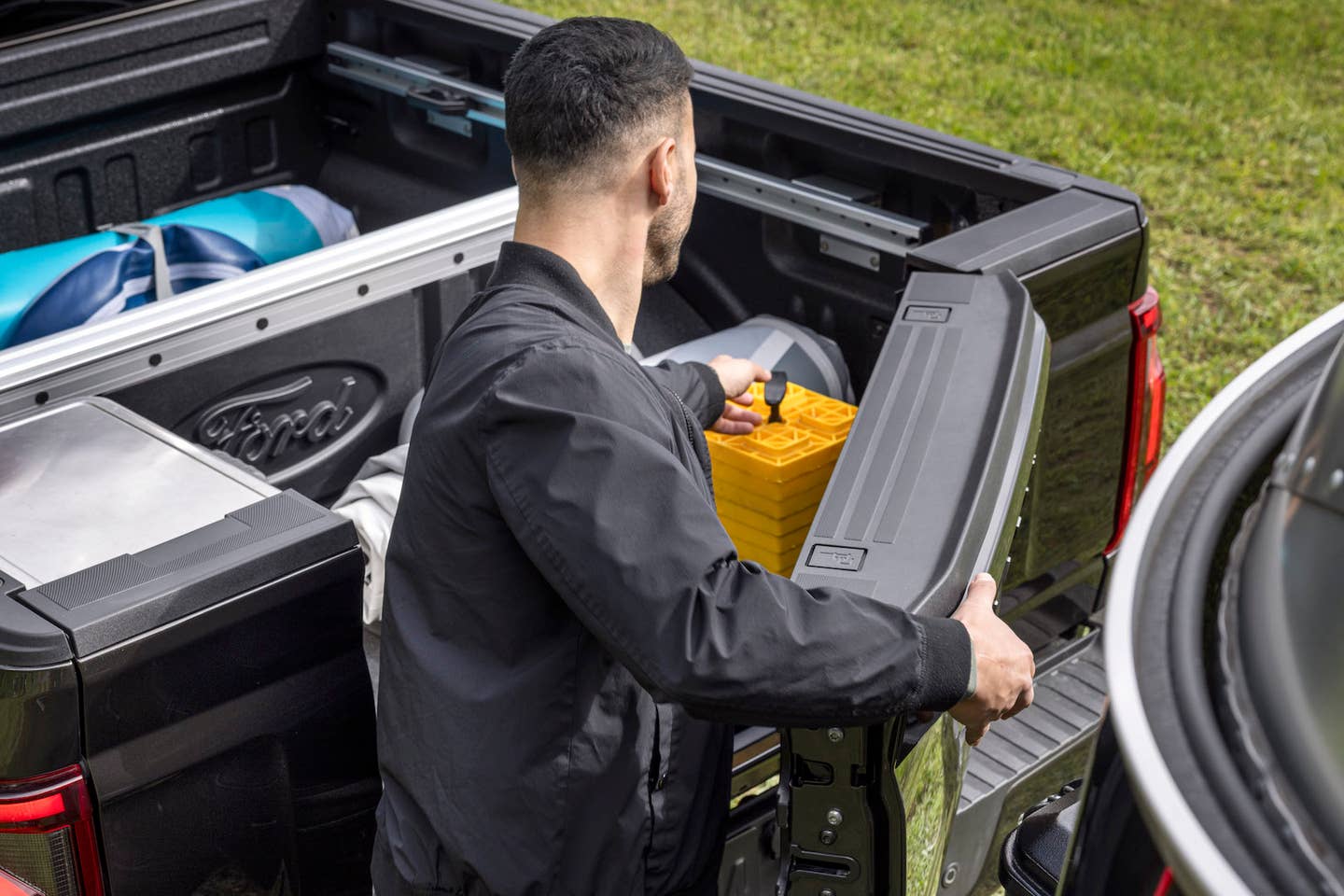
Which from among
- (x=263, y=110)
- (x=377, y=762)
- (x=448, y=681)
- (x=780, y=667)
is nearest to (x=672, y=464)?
(x=780, y=667)

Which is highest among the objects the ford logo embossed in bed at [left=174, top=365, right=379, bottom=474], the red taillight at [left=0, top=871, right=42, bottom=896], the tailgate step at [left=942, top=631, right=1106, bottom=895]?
the red taillight at [left=0, top=871, right=42, bottom=896]

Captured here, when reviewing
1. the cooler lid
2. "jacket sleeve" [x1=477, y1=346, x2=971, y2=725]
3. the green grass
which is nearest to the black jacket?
"jacket sleeve" [x1=477, y1=346, x2=971, y2=725]

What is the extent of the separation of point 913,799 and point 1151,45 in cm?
802

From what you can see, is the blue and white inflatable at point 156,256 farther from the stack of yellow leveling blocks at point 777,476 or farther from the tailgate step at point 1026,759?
the tailgate step at point 1026,759

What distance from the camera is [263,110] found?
154 inches

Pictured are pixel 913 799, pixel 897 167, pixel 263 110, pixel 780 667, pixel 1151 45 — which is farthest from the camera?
pixel 1151 45

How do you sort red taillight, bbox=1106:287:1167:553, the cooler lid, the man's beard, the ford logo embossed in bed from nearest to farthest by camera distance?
the cooler lid
the man's beard
the ford logo embossed in bed
red taillight, bbox=1106:287:1167:553

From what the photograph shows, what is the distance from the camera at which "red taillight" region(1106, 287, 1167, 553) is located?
279 centimetres

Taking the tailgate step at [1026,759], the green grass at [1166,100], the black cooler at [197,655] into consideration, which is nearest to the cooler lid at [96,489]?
the black cooler at [197,655]

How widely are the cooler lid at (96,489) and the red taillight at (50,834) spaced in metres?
0.25

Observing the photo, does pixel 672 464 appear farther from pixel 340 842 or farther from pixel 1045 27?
pixel 1045 27

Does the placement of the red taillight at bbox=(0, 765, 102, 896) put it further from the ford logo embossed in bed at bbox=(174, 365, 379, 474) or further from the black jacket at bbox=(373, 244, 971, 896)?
the ford logo embossed in bed at bbox=(174, 365, 379, 474)

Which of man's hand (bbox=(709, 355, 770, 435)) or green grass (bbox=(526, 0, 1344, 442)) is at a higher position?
man's hand (bbox=(709, 355, 770, 435))

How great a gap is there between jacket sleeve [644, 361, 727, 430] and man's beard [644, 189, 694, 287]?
345 millimetres
